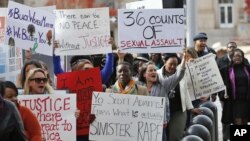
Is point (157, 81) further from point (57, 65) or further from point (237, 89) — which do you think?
point (237, 89)

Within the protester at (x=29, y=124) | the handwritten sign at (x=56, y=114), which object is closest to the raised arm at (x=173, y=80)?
the handwritten sign at (x=56, y=114)

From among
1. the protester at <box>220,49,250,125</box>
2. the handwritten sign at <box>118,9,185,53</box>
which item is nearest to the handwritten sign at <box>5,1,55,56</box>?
the handwritten sign at <box>118,9,185,53</box>

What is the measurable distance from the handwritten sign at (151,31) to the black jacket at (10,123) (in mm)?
3558

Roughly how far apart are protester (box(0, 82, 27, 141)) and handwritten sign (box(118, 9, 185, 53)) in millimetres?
3557

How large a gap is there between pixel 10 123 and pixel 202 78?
5.00m

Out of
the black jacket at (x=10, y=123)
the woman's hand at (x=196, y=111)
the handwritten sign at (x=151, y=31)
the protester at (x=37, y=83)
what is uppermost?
the handwritten sign at (x=151, y=31)

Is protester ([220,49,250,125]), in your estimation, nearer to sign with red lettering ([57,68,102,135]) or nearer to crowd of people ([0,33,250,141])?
crowd of people ([0,33,250,141])

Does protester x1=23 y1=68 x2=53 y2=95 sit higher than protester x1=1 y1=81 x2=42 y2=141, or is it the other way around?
protester x1=23 y1=68 x2=53 y2=95

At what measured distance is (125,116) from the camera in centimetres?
785

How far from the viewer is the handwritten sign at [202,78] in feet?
34.5

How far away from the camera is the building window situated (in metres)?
48.9

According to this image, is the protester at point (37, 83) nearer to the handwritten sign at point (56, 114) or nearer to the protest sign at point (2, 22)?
the handwritten sign at point (56, 114)

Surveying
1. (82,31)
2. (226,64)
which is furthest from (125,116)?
(226,64)

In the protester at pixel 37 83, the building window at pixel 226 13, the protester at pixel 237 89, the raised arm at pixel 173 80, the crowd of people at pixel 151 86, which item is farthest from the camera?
the building window at pixel 226 13
